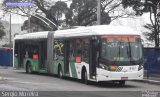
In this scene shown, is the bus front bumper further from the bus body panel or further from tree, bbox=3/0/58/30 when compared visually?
tree, bbox=3/0/58/30

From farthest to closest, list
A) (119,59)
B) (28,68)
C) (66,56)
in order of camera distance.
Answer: (28,68)
(66,56)
(119,59)

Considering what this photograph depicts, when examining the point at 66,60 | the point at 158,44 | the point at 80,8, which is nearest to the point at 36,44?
the point at 66,60

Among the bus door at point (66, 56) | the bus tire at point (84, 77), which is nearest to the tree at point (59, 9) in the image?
the bus door at point (66, 56)

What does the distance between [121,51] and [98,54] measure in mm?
1156

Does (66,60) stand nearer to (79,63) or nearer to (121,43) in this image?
(79,63)

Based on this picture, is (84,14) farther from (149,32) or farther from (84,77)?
(84,77)

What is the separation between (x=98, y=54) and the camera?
80.0 feet

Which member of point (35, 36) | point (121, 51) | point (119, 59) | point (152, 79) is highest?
point (35, 36)

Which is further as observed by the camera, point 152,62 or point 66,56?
point 66,56

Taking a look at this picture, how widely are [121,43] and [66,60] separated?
577 centimetres

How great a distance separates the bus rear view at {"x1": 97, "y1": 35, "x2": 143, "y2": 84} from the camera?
942 inches

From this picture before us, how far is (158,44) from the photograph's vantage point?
5572 cm

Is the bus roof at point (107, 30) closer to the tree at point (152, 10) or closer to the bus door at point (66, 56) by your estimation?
the bus door at point (66, 56)

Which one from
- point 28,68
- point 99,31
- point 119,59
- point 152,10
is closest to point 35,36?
point 28,68
